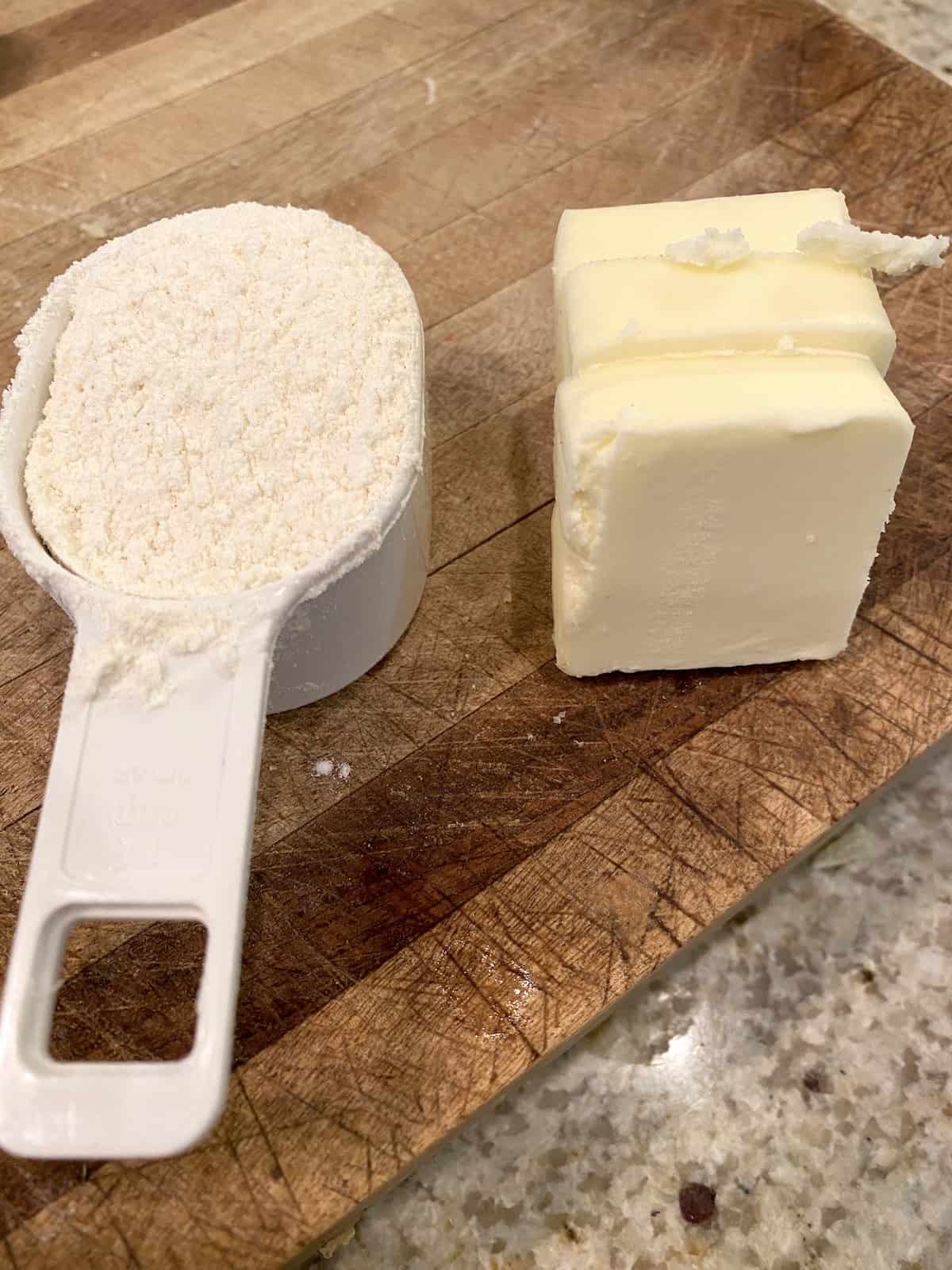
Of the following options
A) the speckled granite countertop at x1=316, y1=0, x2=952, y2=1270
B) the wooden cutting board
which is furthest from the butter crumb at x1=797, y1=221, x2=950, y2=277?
the speckled granite countertop at x1=316, y1=0, x2=952, y2=1270

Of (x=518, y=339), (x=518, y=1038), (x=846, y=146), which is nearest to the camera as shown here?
(x=518, y=1038)

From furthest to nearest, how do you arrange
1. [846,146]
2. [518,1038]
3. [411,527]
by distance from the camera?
[846,146] → [411,527] → [518,1038]

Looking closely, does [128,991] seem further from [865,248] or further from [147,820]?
[865,248]

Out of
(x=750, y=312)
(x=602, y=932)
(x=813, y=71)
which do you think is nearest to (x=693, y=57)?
(x=813, y=71)

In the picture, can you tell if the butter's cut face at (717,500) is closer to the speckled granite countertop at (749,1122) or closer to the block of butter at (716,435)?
the block of butter at (716,435)

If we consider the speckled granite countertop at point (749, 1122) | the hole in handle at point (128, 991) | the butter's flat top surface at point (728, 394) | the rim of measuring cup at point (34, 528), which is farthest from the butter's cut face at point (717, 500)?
the hole in handle at point (128, 991)

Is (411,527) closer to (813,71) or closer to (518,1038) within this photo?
(518,1038)

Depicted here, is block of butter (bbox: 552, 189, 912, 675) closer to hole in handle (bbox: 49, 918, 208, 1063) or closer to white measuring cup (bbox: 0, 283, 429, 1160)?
white measuring cup (bbox: 0, 283, 429, 1160)
